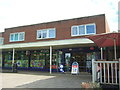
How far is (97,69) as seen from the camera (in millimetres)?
7477

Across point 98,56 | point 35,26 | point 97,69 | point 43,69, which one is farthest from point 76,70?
point 35,26

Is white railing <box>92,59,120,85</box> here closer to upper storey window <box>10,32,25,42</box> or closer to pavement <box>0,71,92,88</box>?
pavement <box>0,71,92,88</box>

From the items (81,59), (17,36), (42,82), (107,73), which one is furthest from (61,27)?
(107,73)

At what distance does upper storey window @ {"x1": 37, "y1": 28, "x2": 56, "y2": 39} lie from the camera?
19163 mm

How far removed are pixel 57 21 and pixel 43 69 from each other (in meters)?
6.16

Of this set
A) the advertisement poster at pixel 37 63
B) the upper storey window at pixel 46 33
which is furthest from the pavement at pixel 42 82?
the upper storey window at pixel 46 33

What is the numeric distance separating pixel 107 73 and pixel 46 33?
1326cm

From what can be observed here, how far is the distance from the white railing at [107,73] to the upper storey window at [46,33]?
1209 cm

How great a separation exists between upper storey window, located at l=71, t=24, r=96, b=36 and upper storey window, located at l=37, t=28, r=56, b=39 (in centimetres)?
253

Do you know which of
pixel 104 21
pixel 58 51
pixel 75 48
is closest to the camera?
pixel 104 21

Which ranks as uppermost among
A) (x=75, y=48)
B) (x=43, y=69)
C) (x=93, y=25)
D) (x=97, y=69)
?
(x=93, y=25)

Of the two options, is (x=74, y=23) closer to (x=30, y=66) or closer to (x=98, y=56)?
(x=98, y=56)

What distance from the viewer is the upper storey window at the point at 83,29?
16.7m

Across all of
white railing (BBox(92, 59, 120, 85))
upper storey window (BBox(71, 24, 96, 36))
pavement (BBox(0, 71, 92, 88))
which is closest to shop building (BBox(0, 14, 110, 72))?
upper storey window (BBox(71, 24, 96, 36))
